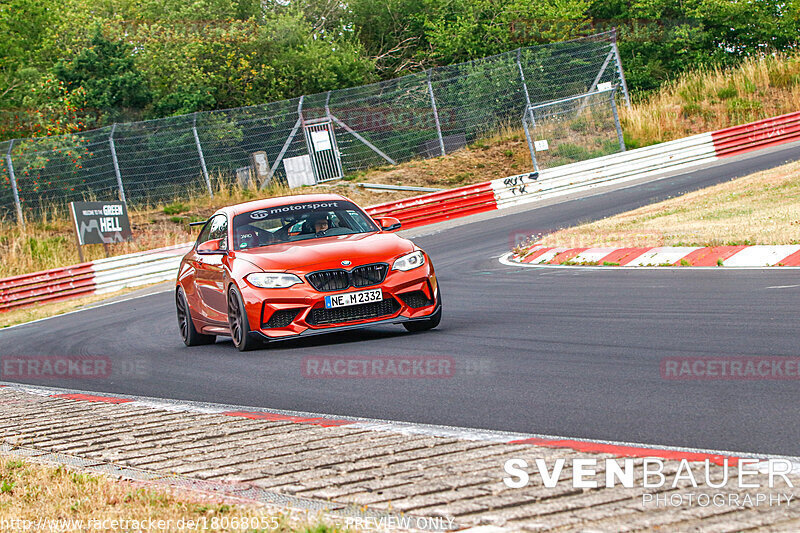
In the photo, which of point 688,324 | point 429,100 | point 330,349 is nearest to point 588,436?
point 688,324

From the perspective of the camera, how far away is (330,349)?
31.0ft

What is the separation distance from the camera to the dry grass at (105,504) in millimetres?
3908

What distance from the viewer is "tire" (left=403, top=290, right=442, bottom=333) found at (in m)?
9.91

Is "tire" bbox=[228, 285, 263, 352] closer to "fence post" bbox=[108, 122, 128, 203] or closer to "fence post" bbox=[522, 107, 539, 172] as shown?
"fence post" bbox=[108, 122, 128, 203]

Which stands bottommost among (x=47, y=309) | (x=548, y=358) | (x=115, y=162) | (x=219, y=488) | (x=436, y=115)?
(x=548, y=358)

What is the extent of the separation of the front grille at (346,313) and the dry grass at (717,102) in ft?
86.4

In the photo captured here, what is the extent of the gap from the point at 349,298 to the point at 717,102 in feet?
101

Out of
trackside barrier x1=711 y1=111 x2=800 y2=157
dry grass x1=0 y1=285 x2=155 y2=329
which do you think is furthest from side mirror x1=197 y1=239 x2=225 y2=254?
trackside barrier x1=711 y1=111 x2=800 y2=157

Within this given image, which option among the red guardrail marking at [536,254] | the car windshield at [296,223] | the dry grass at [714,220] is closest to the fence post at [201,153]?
the dry grass at [714,220]

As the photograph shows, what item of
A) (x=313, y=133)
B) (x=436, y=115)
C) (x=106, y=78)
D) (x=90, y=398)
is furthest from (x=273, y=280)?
(x=106, y=78)

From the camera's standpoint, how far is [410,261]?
9.75 metres

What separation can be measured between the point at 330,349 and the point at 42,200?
65.8 ft

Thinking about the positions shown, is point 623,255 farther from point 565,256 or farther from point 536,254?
point 536,254

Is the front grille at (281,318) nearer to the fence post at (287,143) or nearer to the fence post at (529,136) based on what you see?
the fence post at (529,136)
